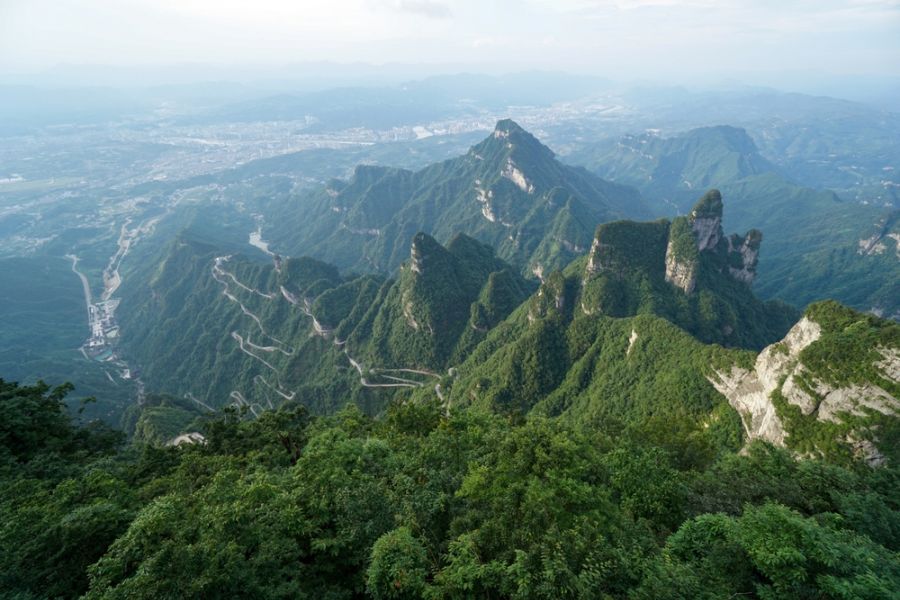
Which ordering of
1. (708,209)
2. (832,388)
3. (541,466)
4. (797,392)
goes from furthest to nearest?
(708,209)
(797,392)
(832,388)
(541,466)

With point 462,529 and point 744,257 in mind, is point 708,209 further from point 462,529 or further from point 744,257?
point 462,529

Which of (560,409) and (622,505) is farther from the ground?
(622,505)

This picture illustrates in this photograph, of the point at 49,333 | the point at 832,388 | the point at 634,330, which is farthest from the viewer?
the point at 49,333

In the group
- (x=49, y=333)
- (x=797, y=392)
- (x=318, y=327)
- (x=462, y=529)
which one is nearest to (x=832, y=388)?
(x=797, y=392)

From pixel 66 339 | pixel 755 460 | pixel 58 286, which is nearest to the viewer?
pixel 755 460

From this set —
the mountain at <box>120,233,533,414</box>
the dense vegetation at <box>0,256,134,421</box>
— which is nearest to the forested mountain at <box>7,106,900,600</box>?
the mountain at <box>120,233,533,414</box>

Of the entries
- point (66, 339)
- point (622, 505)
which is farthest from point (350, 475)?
point (66, 339)

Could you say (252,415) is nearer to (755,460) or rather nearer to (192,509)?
(192,509)
